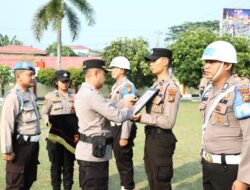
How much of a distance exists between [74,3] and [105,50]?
461 inches

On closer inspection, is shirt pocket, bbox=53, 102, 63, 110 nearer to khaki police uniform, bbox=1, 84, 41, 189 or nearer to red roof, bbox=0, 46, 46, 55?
khaki police uniform, bbox=1, 84, 41, 189

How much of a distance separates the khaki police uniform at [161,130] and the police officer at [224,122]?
101 centimetres

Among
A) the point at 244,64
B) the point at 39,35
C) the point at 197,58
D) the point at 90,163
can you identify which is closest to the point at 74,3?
the point at 39,35

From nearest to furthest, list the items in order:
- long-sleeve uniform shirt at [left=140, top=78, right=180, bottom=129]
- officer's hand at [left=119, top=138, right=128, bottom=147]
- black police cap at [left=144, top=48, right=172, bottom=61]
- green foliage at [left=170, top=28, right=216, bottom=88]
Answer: long-sleeve uniform shirt at [left=140, top=78, right=180, bottom=129], black police cap at [left=144, top=48, right=172, bottom=61], officer's hand at [left=119, top=138, right=128, bottom=147], green foliage at [left=170, top=28, right=216, bottom=88]

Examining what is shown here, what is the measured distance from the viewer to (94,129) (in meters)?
3.99

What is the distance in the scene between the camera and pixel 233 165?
3.10 m

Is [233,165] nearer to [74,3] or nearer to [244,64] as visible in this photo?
[74,3]

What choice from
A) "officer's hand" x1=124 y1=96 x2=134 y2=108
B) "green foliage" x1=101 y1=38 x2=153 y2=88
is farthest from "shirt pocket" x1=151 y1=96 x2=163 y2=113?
"green foliage" x1=101 y1=38 x2=153 y2=88

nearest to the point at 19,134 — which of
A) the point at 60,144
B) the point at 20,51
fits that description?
the point at 60,144

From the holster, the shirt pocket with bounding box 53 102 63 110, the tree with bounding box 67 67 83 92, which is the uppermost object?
the shirt pocket with bounding box 53 102 63 110

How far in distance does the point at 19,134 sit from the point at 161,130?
1626 mm

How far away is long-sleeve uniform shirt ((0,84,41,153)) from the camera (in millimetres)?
4332

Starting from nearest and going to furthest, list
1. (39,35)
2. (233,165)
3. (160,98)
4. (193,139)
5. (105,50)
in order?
(233,165) → (160,98) → (193,139) → (39,35) → (105,50)

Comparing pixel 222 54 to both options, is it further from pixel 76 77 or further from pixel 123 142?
pixel 76 77
